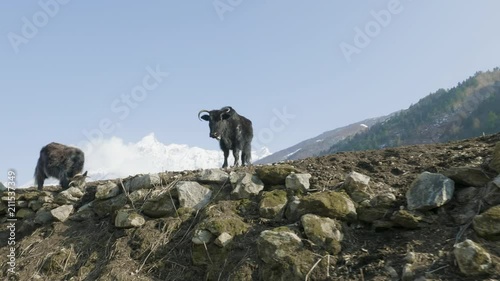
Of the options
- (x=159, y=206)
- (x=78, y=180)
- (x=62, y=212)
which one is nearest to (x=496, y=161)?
(x=159, y=206)

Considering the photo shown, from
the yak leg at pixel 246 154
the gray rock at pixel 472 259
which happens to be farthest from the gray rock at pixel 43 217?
the gray rock at pixel 472 259

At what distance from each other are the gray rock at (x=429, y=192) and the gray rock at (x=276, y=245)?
4.95 ft

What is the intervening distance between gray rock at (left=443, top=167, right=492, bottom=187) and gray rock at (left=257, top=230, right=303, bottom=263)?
219 centimetres

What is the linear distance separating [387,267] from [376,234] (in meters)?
0.68

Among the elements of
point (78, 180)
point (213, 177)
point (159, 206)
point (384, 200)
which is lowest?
point (384, 200)

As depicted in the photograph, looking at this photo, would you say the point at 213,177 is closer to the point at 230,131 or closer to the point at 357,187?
the point at 357,187

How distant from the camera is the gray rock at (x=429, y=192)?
4.72 m

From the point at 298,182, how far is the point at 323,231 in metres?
1.14

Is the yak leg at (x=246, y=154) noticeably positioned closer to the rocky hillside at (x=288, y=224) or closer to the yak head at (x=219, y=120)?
the yak head at (x=219, y=120)

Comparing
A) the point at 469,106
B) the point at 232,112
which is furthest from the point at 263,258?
the point at 469,106

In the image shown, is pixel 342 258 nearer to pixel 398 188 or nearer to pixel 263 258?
pixel 263 258

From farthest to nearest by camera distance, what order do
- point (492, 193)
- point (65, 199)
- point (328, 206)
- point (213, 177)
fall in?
point (65, 199) < point (213, 177) < point (328, 206) < point (492, 193)

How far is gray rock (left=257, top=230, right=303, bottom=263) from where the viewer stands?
462 cm

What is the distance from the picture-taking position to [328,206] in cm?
510
